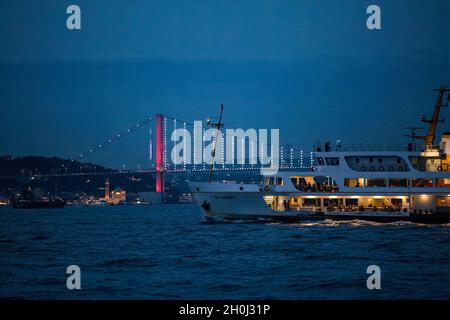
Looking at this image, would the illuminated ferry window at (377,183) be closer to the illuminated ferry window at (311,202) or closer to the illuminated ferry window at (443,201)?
the illuminated ferry window at (311,202)

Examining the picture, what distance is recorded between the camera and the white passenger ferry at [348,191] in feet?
115

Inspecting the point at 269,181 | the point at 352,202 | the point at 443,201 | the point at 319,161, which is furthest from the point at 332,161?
the point at 443,201

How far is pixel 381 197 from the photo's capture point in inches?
1398

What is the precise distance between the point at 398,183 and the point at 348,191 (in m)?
2.73

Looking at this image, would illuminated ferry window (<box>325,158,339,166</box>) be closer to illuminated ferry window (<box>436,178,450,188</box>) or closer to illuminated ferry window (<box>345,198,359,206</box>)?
illuminated ferry window (<box>345,198,359,206</box>)

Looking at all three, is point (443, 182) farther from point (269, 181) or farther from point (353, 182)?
point (269, 181)

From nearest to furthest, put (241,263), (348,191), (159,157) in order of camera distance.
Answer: (241,263), (348,191), (159,157)

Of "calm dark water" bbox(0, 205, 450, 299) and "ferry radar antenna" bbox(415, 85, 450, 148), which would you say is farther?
"ferry radar antenna" bbox(415, 85, 450, 148)

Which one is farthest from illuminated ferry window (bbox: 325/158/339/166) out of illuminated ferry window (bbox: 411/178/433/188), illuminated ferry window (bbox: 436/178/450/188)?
illuminated ferry window (bbox: 436/178/450/188)

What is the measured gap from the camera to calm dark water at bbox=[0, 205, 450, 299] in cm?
1623

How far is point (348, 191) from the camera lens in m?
35.2

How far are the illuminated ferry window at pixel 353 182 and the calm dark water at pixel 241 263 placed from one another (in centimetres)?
200

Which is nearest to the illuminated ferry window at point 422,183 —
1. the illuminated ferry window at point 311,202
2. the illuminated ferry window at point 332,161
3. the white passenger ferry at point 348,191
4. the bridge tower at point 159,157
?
the white passenger ferry at point 348,191
